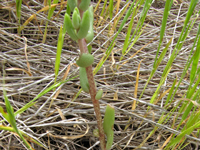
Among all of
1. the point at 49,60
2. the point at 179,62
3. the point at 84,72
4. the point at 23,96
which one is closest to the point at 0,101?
the point at 23,96

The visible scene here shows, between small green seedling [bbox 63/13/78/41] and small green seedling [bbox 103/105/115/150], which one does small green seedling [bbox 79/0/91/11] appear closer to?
small green seedling [bbox 63/13/78/41]

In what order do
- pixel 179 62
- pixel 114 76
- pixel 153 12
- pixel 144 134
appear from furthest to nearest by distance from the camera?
pixel 153 12, pixel 179 62, pixel 114 76, pixel 144 134

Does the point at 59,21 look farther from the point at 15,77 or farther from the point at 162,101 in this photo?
the point at 162,101

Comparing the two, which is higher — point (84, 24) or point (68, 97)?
point (84, 24)

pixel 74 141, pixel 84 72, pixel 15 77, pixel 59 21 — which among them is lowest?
pixel 74 141

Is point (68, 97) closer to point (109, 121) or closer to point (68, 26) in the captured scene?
point (109, 121)

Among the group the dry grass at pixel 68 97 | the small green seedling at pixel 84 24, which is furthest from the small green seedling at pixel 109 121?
the small green seedling at pixel 84 24

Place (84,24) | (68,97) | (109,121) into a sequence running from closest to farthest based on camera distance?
1. (84,24)
2. (109,121)
3. (68,97)

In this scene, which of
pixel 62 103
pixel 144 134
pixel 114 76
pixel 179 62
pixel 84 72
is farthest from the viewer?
pixel 179 62

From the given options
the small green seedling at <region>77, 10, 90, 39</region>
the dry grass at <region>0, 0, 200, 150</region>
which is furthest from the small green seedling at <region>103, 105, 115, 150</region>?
the small green seedling at <region>77, 10, 90, 39</region>

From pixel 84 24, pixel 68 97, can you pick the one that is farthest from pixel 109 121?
pixel 68 97

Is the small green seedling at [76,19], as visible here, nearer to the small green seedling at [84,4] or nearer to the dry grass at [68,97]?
the small green seedling at [84,4]
